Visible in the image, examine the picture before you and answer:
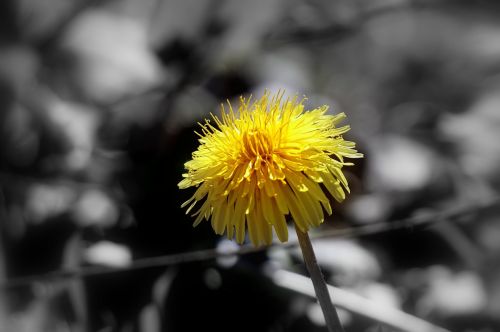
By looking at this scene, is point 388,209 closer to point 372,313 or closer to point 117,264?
point 372,313

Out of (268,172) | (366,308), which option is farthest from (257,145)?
(366,308)

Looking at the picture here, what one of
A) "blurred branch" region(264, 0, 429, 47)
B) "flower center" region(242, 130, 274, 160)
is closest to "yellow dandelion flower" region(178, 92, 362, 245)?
"flower center" region(242, 130, 274, 160)

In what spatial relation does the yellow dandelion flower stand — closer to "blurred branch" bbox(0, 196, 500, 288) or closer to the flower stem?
the flower stem

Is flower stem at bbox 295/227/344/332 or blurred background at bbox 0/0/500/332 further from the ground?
blurred background at bbox 0/0/500/332

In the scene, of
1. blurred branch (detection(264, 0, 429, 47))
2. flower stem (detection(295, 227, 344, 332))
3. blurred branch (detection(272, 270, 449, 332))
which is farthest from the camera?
blurred branch (detection(264, 0, 429, 47))

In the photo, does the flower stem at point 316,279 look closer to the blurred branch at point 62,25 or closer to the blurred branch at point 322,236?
the blurred branch at point 322,236

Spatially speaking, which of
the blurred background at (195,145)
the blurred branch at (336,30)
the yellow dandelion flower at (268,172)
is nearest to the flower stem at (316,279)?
the yellow dandelion flower at (268,172)

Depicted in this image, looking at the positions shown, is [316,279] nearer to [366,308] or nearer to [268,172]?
[268,172]
